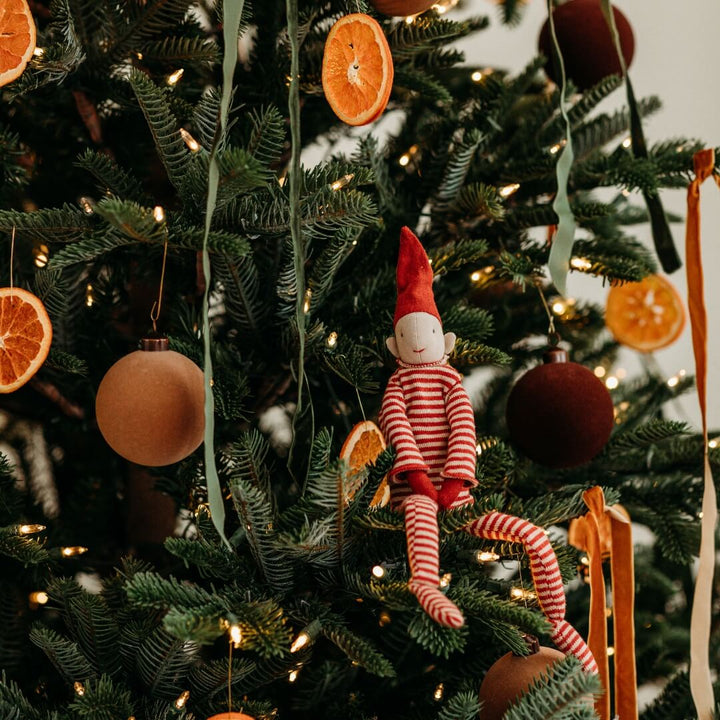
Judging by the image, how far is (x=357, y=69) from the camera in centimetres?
53

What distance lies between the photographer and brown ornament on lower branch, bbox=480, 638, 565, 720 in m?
0.47

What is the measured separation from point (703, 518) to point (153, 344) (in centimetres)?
A: 41

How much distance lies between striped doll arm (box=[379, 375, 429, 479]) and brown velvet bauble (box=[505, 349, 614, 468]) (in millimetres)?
134

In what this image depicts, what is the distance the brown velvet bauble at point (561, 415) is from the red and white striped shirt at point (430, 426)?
0.35 ft

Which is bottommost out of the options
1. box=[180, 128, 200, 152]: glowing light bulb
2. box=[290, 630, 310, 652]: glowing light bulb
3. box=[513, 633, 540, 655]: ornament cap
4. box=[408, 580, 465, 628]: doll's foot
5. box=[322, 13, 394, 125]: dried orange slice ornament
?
box=[513, 633, 540, 655]: ornament cap

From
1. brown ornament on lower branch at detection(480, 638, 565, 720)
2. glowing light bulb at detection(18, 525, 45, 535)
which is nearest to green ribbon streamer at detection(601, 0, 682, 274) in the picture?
brown ornament on lower branch at detection(480, 638, 565, 720)

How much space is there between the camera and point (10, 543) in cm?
52

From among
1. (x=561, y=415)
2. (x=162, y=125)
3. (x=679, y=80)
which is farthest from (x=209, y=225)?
(x=679, y=80)

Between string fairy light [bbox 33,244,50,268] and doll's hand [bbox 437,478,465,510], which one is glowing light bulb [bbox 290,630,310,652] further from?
string fairy light [bbox 33,244,50,268]

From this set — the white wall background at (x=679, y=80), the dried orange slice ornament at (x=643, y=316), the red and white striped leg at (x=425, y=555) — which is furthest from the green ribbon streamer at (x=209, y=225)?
the white wall background at (x=679, y=80)

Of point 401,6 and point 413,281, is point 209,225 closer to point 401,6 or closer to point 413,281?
point 413,281

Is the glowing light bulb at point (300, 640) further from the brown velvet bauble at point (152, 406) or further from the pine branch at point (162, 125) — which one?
the pine branch at point (162, 125)

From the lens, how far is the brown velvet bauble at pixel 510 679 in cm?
47

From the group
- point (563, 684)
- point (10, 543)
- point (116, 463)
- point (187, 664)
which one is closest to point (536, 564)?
point (563, 684)
